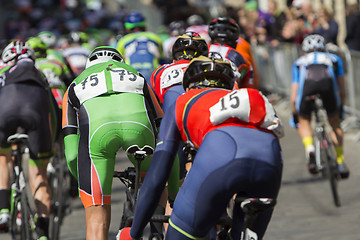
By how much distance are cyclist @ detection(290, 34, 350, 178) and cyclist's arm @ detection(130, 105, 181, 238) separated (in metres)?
7.30

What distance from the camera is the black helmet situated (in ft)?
34.3

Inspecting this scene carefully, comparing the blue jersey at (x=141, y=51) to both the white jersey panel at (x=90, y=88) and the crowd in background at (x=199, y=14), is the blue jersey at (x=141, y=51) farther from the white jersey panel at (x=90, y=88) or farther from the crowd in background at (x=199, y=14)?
the white jersey panel at (x=90, y=88)

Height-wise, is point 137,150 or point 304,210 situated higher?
point 137,150

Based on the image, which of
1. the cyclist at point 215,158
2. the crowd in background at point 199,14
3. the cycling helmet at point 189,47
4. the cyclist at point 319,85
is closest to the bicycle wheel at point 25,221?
the cycling helmet at point 189,47

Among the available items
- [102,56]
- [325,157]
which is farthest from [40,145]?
[325,157]

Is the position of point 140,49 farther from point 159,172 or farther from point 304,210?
point 159,172

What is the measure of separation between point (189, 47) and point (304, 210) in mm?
3772

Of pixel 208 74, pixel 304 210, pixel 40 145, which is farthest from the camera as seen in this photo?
pixel 304 210

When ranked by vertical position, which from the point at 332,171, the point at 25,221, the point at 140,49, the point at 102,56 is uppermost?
the point at 102,56

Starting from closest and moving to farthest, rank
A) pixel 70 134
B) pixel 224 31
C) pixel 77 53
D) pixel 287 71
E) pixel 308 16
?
pixel 70 134, pixel 224 31, pixel 77 53, pixel 308 16, pixel 287 71

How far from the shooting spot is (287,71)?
23.0 meters

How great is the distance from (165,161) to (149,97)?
6.46 ft

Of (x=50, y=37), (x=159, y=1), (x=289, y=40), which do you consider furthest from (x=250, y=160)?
(x=159, y=1)

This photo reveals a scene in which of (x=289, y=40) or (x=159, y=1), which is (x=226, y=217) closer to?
(x=289, y=40)
